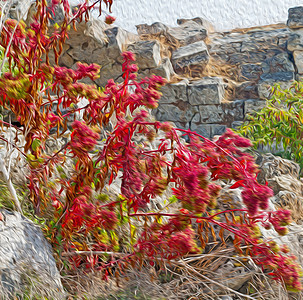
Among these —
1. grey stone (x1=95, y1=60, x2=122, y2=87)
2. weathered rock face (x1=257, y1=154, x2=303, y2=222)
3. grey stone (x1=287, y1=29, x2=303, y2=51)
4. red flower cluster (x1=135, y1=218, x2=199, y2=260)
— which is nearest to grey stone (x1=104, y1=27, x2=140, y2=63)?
grey stone (x1=95, y1=60, x2=122, y2=87)

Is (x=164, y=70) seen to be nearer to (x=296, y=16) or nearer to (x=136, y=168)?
(x=296, y=16)

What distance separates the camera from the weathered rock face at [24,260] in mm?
1146

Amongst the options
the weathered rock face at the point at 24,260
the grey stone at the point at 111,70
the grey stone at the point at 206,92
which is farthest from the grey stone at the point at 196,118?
the weathered rock face at the point at 24,260

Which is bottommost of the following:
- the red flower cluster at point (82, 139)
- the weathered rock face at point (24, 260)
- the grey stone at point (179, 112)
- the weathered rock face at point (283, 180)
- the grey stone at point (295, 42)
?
the grey stone at point (179, 112)

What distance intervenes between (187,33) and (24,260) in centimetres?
629

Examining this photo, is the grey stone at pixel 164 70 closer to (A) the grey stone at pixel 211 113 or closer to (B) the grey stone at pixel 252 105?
(A) the grey stone at pixel 211 113

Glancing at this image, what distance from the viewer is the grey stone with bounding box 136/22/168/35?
6.68 meters

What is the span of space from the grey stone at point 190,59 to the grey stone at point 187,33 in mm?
435

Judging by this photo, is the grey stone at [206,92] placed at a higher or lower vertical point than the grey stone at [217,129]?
higher

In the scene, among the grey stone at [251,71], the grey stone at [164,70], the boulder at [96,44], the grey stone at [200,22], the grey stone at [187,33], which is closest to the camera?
the boulder at [96,44]

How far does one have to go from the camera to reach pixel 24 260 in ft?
3.98

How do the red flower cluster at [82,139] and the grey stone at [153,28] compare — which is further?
the grey stone at [153,28]

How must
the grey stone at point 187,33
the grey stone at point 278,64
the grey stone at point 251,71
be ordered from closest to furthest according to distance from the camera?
the grey stone at point 278,64
the grey stone at point 251,71
the grey stone at point 187,33

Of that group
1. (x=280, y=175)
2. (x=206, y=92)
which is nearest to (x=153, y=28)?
(x=206, y=92)
